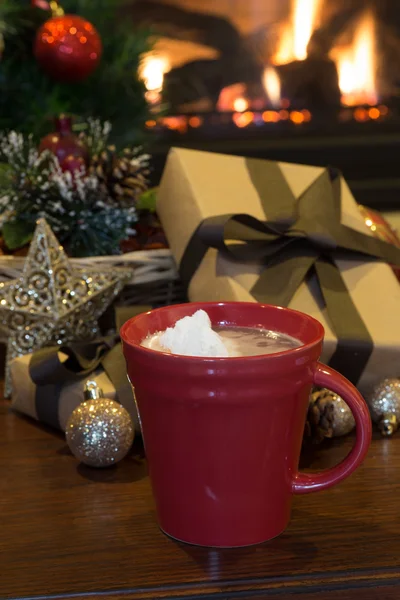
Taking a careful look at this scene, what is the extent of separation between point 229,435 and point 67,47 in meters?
0.90

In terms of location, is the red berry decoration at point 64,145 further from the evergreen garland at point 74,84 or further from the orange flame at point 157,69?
the orange flame at point 157,69

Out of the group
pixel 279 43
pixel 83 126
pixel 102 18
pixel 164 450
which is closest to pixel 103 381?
pixel 164 450

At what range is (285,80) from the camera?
7.26 feet

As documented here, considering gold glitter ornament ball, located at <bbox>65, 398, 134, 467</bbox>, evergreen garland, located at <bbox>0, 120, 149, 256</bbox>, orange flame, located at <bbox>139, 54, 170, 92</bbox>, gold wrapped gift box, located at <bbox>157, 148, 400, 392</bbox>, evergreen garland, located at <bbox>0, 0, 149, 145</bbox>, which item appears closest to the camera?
gold glitter ornament ball, located at <bbox>65, 398, 134, 467</bbox>

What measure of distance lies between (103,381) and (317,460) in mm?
171

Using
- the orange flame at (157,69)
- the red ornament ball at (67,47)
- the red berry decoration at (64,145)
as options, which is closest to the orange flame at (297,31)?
the orange flame at (157,69)

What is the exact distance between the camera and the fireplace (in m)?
2.16

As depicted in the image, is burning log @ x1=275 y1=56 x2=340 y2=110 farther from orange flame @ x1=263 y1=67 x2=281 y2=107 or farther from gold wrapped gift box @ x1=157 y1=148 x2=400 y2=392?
gold wrapped gift box @ x1=157 y1=148 x2=400 y2=392

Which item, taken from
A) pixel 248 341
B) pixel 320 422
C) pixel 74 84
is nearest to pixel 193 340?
pixel 248 341

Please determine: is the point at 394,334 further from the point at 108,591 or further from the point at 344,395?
the point at 108,591

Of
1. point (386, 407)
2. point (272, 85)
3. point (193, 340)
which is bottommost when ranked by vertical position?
point (386, 407)

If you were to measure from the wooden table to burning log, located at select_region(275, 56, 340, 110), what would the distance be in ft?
A: 6.09

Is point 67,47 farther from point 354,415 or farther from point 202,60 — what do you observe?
point 202,60

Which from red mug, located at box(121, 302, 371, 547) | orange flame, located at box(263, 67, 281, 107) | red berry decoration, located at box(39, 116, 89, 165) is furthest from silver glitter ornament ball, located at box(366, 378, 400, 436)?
orange flame, located at box(263, 67, 281, 107)
